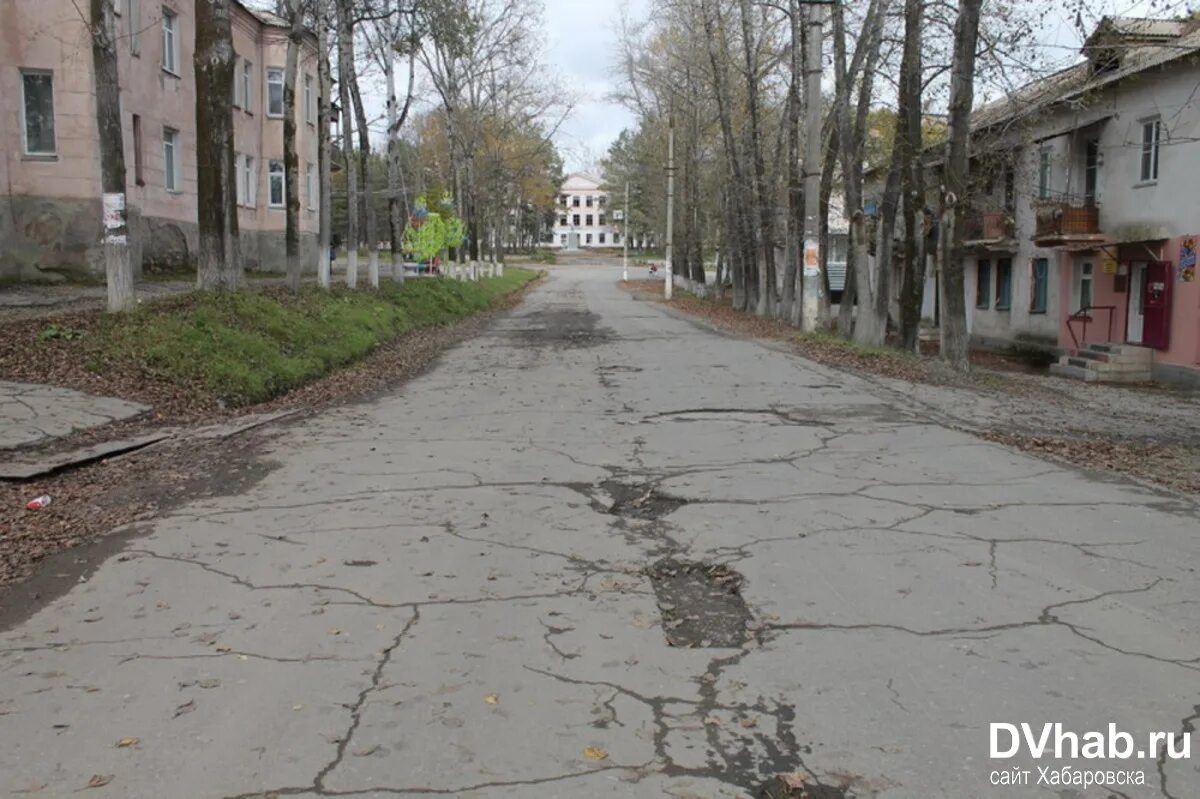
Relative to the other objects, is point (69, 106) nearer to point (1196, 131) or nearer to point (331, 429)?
point (331, 429)

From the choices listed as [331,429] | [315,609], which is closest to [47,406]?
[331,429]

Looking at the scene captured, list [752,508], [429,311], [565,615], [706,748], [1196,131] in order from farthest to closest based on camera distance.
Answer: [429,311] → [1196,131] → [752,508] → [565,615] → [706,748]

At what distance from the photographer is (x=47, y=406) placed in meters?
10.3

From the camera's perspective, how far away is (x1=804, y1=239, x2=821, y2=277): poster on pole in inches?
854

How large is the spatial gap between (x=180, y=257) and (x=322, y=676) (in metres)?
26.5

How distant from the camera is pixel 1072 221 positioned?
25.7 m

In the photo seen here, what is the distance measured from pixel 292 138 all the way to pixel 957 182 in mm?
13843

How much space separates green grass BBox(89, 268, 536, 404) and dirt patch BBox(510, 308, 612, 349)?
10.8 ft

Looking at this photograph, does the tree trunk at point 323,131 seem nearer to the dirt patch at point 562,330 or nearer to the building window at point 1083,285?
the dirt patch at point 562,330

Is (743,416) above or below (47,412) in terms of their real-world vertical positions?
below

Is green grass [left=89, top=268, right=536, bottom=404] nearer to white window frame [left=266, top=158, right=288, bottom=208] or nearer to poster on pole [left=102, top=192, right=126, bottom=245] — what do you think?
poster on pole [left=102, top=192, right=126, bottom=245]

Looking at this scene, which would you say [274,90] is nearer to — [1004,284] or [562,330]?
[562,330]

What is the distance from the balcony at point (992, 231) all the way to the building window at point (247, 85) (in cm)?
2480

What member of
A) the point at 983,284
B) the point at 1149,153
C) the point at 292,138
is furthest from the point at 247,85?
the point at 1149,153
